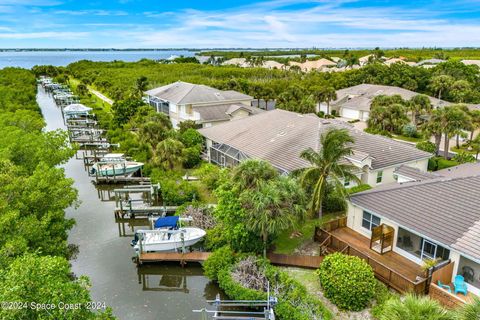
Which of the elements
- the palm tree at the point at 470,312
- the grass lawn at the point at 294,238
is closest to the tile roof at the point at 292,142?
the grass lawn at the point at 294,238

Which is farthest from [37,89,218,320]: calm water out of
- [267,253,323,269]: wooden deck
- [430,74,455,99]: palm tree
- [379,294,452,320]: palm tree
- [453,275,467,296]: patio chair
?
[430,74,455,99]: palm tree

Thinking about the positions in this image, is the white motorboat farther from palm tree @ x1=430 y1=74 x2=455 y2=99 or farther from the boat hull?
palm tree @ x1=430 y1=74 x2=455 y2=99

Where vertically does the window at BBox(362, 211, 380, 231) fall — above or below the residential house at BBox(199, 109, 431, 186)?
below

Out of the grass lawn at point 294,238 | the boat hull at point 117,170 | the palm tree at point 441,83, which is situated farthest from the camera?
the palm tree at point 441,83

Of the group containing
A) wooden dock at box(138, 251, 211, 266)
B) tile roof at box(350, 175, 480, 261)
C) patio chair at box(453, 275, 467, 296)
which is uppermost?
tile roof at box(350, 175, 480, 261)

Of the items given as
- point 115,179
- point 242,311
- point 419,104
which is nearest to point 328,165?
point 242,311

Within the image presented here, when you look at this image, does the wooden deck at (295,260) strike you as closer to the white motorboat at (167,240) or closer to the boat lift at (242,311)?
the boat lift at (242,311)

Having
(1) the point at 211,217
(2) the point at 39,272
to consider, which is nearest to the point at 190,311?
(1) the point at 211,217
